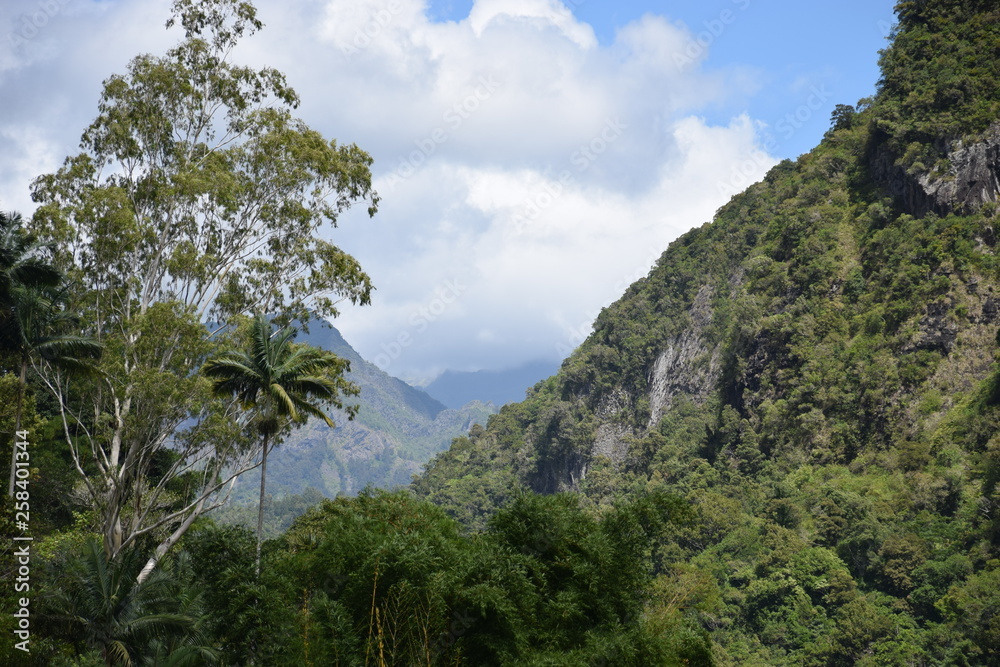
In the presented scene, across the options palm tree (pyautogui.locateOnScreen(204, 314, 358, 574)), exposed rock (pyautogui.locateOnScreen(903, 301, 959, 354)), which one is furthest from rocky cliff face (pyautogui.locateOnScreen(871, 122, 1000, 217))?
palm tree (pyautogui.locateOnScreen(204, 314, 358, 574))

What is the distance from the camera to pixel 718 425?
310 feet

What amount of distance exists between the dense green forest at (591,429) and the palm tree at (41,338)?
101 mm

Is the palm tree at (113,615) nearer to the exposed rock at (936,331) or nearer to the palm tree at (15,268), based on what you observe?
the palm tree at (15,268)

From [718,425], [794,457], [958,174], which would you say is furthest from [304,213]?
[718,425]

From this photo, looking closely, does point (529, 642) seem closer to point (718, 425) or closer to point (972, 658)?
point (972, 658)

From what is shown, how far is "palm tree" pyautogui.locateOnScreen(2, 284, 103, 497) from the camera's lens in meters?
22.8

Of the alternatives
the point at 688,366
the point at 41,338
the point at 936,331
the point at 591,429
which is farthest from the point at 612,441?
the point at 41,338

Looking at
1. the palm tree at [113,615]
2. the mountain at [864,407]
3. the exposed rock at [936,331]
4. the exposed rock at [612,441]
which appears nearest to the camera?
the palm tree at [113,615]

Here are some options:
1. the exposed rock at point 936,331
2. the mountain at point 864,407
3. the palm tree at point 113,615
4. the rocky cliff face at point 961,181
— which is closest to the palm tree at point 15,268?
the palm tree at point 113,615

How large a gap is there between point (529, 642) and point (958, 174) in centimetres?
7445

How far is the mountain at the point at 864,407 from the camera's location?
187 feet

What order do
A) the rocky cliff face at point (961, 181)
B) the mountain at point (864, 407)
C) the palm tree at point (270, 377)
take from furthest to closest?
1. the rocky cliff face at point (961, 181)
2. the mountain at point (864, 407)
3. the palm tree at point (270, 377)

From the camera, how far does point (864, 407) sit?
7356cm

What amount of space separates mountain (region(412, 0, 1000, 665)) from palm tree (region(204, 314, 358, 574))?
21150 millimetres
